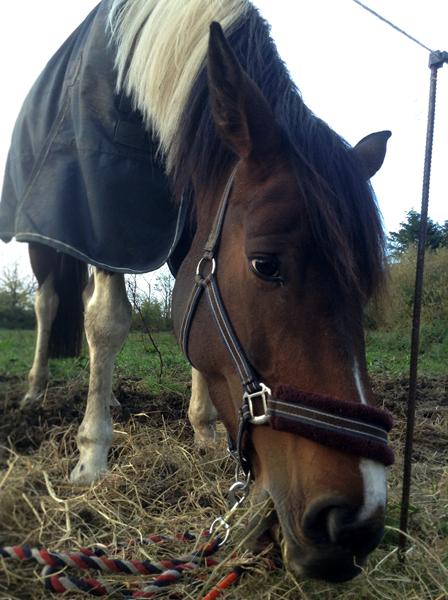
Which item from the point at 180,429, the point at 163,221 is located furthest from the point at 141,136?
the point at 180,429

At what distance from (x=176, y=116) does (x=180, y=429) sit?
1.92 meters

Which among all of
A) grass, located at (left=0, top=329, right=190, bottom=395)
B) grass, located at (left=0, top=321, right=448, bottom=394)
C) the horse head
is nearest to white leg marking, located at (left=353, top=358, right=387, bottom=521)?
the horse head

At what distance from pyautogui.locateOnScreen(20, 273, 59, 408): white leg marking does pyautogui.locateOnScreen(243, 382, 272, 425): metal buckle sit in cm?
271

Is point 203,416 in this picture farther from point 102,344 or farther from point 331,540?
point 331,540

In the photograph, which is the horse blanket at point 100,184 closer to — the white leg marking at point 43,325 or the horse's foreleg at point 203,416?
the horse's foreleg at point 203,416

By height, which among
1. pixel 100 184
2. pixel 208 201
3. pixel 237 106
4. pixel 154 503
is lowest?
pixel 154 503

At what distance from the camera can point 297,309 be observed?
1.52 m

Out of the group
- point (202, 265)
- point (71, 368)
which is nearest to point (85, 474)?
point (202, 265)

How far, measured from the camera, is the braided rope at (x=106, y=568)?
4.88 ft

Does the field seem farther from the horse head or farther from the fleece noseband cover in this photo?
the fleece noseband cover

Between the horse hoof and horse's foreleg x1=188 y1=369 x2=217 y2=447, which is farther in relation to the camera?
horse's foreleg x1=188 y1=369 x2=217 y2=447

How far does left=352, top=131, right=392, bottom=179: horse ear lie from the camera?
7.22 feet

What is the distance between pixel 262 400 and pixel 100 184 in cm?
146

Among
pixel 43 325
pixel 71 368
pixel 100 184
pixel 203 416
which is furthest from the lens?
pixel 71 368
